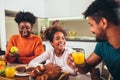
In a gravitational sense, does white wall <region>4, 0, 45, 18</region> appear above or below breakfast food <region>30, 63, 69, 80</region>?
above

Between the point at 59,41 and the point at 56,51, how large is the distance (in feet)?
0.47

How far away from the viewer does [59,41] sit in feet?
7.06

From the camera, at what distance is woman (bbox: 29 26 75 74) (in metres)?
2.14

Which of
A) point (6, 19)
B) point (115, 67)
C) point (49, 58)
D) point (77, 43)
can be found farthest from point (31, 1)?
point (115, 67)

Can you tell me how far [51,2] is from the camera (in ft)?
16.9

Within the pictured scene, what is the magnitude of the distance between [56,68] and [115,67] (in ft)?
1.55

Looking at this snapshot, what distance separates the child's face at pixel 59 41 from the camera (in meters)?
2.14

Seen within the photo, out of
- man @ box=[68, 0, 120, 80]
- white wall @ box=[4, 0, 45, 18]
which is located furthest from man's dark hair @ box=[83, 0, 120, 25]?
white wall @ box=[4, 0, 45, 18]

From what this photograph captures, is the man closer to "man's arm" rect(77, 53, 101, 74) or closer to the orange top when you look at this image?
"man's arm" rect(77, 53, 101, 74)

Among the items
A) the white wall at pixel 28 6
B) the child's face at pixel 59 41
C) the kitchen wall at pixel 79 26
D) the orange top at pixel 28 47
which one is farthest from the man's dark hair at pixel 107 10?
the kitchen wall at pixel 79 26

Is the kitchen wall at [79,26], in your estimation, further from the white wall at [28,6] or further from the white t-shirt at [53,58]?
the white t-shirt at [53,58]

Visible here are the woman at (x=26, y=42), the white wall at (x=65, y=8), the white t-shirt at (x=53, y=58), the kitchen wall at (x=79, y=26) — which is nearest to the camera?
the white t-shirt at (x=53, y=58)

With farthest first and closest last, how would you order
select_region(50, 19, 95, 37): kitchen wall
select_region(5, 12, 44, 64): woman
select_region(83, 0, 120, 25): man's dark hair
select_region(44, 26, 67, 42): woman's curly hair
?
select_region(50, 19, 95, 37): kitchen wall → select_region(5, 12, 44, 64): woman → select_region(44, 26, 67, 42): woman's curly hair → select_region(83, 0, 120, 25): man's dark hair

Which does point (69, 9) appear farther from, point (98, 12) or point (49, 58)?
point (98, 12)
